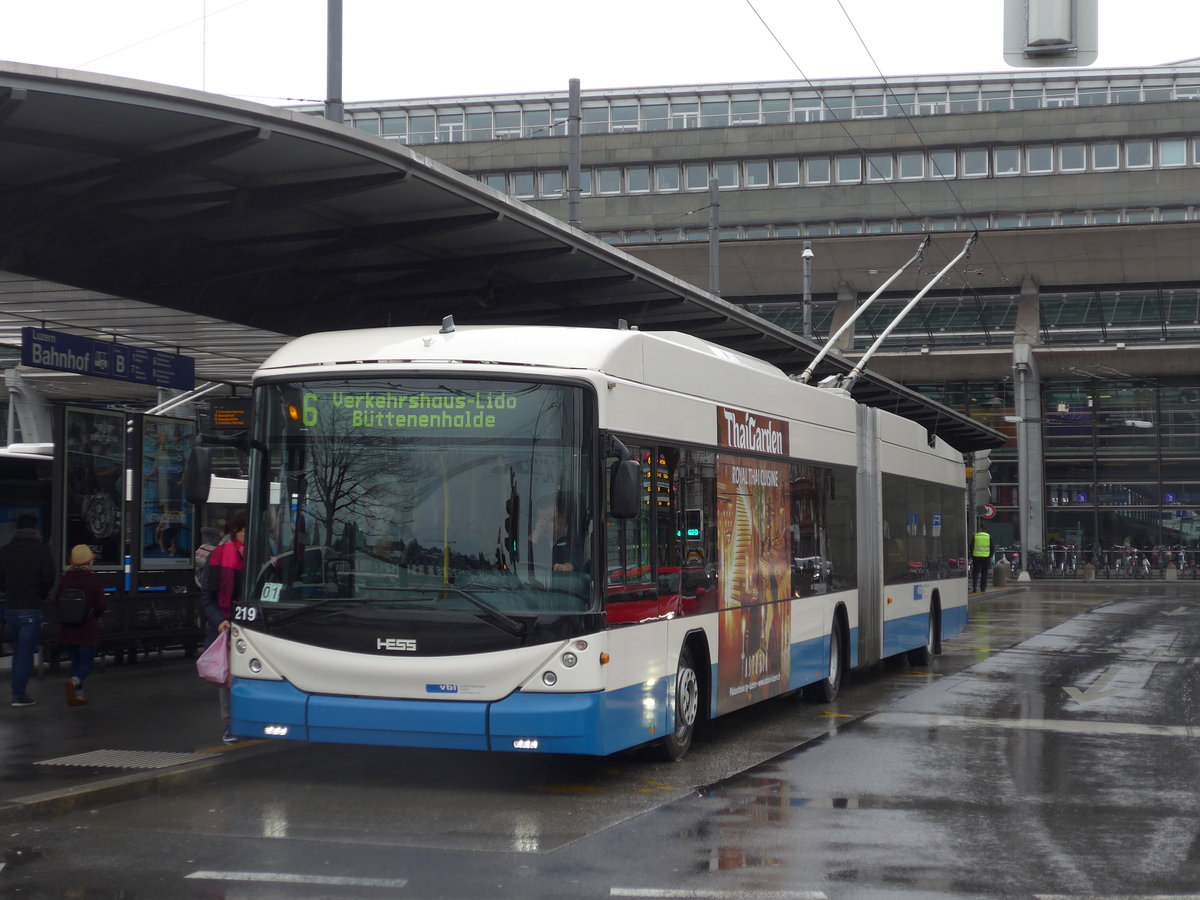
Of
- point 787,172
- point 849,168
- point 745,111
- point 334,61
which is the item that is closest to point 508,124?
point 745,111

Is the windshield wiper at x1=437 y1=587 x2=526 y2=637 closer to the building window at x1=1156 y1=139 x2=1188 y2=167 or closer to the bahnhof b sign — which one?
the bahnhof b sign

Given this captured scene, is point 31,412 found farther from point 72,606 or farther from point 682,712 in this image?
point 682,712

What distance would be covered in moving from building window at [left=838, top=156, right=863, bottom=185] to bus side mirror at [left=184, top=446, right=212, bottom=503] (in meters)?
45.5

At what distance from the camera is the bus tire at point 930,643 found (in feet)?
63.6

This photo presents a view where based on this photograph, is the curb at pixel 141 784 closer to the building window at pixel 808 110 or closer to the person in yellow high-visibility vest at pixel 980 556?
the person in yellow high-visibility vest at pixel 980 556

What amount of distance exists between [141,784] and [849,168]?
46.9 metres

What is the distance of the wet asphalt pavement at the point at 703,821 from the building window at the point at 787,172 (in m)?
41.2

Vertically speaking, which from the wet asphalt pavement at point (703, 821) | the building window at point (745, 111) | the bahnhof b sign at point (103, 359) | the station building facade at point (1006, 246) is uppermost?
the building window at point (745, 111)

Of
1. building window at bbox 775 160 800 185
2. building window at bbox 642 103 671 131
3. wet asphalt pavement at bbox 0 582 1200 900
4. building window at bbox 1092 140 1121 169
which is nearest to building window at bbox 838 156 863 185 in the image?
building window at bbox 775 160 800 185

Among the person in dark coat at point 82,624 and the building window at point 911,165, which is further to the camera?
the building window at point 911,165

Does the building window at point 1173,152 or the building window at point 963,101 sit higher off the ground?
the building window at point 963,101

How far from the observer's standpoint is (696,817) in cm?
872

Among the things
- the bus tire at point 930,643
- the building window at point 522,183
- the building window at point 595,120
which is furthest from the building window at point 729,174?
the bus tire at point 930,643

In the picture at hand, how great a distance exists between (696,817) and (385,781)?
2224 millimetres
